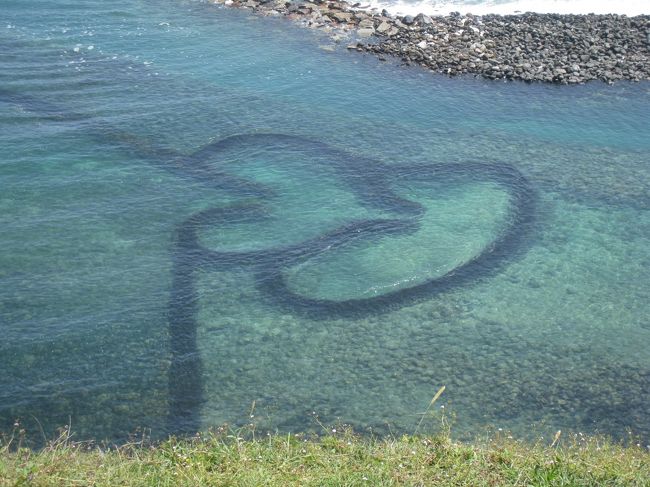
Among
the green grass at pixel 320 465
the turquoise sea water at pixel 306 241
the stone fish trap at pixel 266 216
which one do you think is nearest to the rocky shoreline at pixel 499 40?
the turquoise sea water at pixel 306 241

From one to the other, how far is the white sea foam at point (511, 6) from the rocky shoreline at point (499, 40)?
1.24 meters

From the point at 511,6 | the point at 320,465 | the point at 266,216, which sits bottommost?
the point at 320,465

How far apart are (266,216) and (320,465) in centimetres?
1120

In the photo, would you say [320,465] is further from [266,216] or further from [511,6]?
[511,6]

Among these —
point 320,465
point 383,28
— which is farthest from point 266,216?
point 383,28

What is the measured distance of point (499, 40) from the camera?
34156 millimetres

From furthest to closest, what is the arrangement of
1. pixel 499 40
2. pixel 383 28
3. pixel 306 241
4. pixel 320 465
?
pixel 383 28, pixel 499 40, pixel 306 241, pixel 320 465

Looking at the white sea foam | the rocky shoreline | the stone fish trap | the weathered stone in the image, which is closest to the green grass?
the stone fish trap

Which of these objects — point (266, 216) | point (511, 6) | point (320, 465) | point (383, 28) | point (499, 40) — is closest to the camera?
point (320, 465)

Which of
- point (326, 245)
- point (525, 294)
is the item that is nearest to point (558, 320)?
point (525, 294)

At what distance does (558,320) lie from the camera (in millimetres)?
20016

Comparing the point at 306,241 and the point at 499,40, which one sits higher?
the point at 499,40

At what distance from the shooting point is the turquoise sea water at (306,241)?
56.5ft

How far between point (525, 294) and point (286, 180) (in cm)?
843
